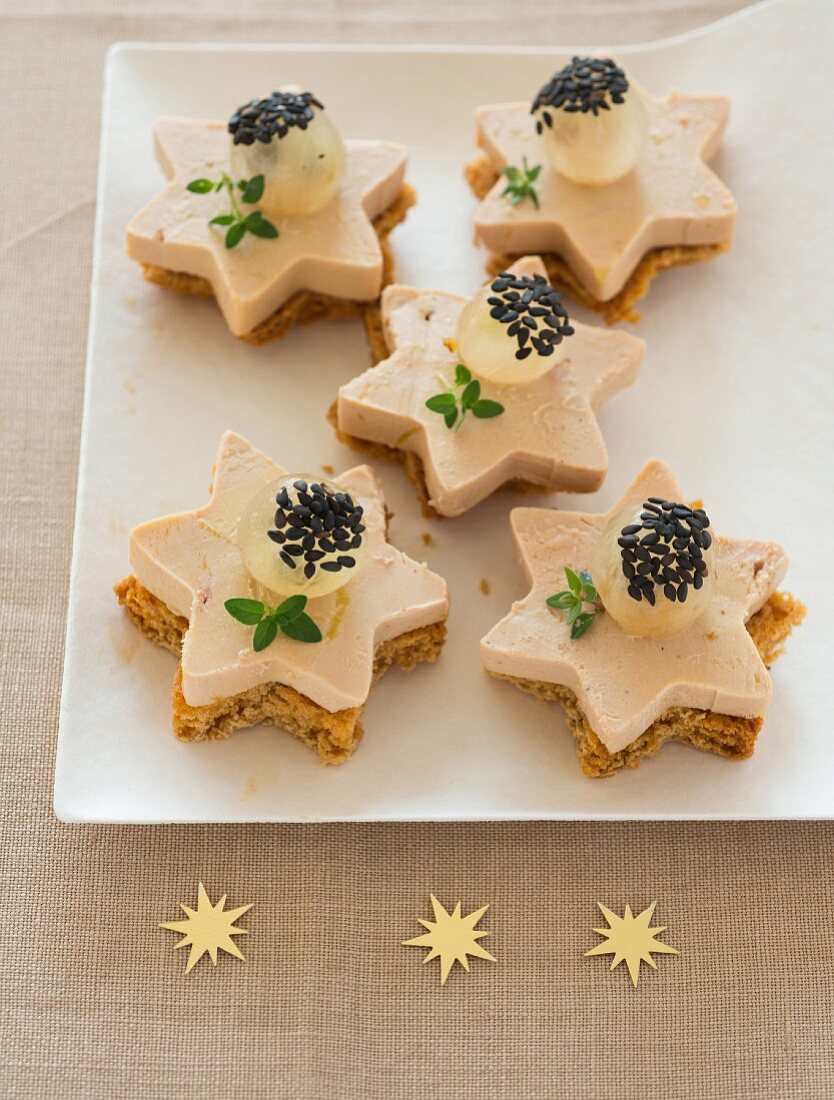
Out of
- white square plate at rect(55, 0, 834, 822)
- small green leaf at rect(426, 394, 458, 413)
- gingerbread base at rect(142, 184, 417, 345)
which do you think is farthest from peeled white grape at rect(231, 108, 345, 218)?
small green leaf at rect(426, 394, 458, 413)

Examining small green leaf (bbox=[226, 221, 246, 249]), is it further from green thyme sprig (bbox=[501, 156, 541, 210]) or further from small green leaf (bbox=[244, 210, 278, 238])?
green thyme sprig (bbox=[501, 156, 541, 210])

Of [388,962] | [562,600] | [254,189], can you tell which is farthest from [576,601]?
[254,189]

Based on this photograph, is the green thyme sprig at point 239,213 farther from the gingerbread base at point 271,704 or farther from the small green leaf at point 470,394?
the gingerbread base at point 271,704

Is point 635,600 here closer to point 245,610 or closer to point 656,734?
point 656,734

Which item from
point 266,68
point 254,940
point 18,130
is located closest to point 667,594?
point 254,940

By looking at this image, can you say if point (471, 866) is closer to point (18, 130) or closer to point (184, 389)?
point (184, 389)

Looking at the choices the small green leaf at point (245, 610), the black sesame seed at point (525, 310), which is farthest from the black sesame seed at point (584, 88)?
the small green leaf at point (245, 610)
